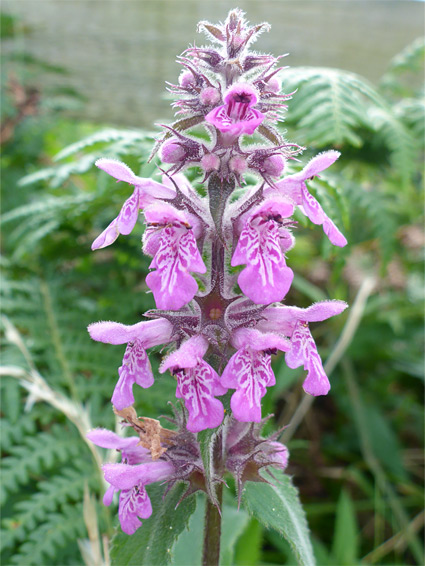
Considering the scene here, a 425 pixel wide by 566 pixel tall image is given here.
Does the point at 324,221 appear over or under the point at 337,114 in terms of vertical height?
under

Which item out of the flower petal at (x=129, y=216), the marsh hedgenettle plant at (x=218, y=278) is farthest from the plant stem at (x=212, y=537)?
the flower petal at (x=129, y=216)


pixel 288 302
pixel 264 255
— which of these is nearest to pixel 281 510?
pixel 264 255

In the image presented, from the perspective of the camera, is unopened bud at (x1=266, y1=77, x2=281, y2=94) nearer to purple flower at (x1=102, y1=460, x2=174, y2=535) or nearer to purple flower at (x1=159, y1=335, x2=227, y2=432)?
purple flower at (x1=159, y1=335, x2=227, y2=432)

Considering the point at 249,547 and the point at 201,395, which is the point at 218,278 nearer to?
the point at 201,395

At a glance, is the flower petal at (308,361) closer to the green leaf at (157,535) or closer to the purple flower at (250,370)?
the purple flower at (250,370)

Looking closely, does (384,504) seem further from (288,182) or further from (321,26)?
(321,26)

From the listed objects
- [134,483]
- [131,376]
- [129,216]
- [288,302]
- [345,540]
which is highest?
[129,216]

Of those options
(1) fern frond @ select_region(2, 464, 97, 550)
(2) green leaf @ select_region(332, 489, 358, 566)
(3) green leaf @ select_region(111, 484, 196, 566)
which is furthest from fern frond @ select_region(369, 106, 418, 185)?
(1) fern frond @ select_region(2, 464, 97, 550)
